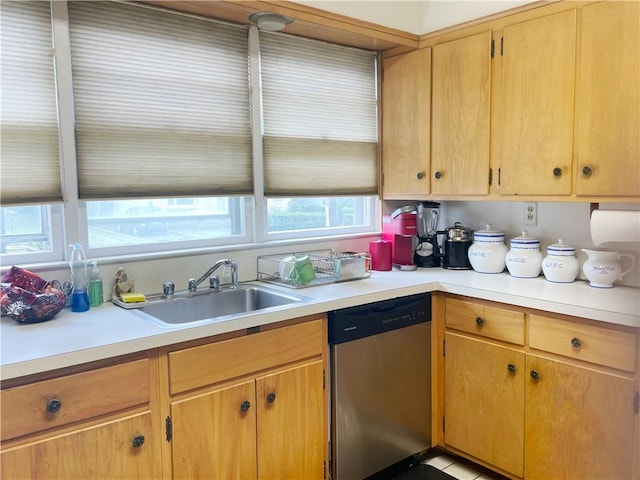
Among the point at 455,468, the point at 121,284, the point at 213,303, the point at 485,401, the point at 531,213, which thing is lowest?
the point at 455,468

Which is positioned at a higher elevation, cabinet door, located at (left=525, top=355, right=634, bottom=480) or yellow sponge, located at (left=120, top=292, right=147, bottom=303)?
yellow sponge, located at (left=120, top=292, right=147, bottom=303)

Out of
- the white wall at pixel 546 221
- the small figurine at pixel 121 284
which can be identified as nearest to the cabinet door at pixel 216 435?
the small figurine at pixel 121 284

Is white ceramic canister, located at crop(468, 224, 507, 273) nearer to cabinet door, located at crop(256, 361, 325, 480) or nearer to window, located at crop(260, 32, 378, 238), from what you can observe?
window, located at crop(260, 32, 378, 238)

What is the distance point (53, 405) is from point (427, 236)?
2.08 m

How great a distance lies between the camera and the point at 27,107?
6.38 ft

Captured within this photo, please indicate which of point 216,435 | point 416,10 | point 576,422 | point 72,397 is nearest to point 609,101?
point 416,10

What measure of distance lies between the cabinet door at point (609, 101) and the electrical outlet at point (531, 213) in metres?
0.47

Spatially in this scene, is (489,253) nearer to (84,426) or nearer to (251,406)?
(251,406)

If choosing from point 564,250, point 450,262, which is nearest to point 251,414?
point 450,262

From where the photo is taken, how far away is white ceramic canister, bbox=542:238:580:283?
2430 mm

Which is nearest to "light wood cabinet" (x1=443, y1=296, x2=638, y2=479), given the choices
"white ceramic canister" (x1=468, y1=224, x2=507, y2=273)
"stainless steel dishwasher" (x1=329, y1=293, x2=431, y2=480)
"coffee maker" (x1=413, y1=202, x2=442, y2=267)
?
"stainless steel dishwasher" (x1=329, y1=293, x2=431, y2=480)

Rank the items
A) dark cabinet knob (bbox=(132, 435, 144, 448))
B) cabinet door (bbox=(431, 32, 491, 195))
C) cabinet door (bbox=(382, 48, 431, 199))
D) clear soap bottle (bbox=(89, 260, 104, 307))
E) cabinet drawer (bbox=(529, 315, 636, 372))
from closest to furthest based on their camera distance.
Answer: dark cabinet knob (bbox=(132, 435, 144, 448)) → cabinet drawer (bbox=(529, 315, 636, 372)) → clear soap bottle (bbox=(89, 260, 104, 307)) → cabinet door (bbox=(431, 32, 491, 195)) → cabinet door (bbox=(382, 48, 431, 199))

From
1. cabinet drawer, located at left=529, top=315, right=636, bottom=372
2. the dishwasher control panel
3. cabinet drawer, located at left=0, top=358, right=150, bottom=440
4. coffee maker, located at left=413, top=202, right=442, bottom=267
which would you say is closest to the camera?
cabinet drawer, located at left=0, top=358, right=150, bottom=440

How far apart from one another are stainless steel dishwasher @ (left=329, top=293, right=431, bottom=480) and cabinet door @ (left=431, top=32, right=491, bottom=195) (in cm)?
63
